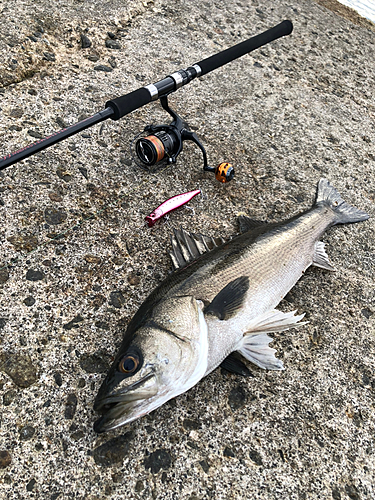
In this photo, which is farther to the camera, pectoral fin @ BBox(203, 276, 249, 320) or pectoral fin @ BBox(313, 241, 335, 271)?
pectoral fin @ BBox(313, 241, 335, 271)

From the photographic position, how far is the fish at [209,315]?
5.92 ft

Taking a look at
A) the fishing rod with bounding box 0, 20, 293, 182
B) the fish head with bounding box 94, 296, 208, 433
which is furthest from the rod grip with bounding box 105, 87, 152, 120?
the fish head with bounding box 94, 296, 208, 433

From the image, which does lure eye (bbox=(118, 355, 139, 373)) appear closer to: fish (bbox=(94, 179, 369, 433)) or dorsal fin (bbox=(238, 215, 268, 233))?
fish (bbox=(94, 179, 369, 433))

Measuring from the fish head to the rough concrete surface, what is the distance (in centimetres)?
28

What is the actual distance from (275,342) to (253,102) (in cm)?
294

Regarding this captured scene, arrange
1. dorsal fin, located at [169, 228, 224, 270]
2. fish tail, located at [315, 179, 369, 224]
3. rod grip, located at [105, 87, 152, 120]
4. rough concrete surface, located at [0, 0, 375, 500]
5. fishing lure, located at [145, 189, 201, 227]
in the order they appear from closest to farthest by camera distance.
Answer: rough concrete surface, located at [0, 0, 375, 500]
dorsal fin, located at [169, 228, 224, 270]
rod grip, located at [105, 87, 152, 120]
fishing lure, located at [145, 189, 201, 227]
fish tail, located at [315, 179, 369, 224]

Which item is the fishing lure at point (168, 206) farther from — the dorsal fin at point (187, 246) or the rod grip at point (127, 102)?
the rod grip at point (127, 102)

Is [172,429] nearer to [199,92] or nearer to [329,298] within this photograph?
[329,298]

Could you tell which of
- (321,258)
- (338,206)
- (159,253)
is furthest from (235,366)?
(338,206)

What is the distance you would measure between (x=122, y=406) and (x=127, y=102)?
207cm

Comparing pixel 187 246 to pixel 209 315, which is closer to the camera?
pixel 209 315

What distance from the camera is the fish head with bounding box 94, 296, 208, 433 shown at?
1749 millimetres

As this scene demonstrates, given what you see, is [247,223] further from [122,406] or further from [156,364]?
[122,406]

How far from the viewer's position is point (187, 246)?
8.55 ft
